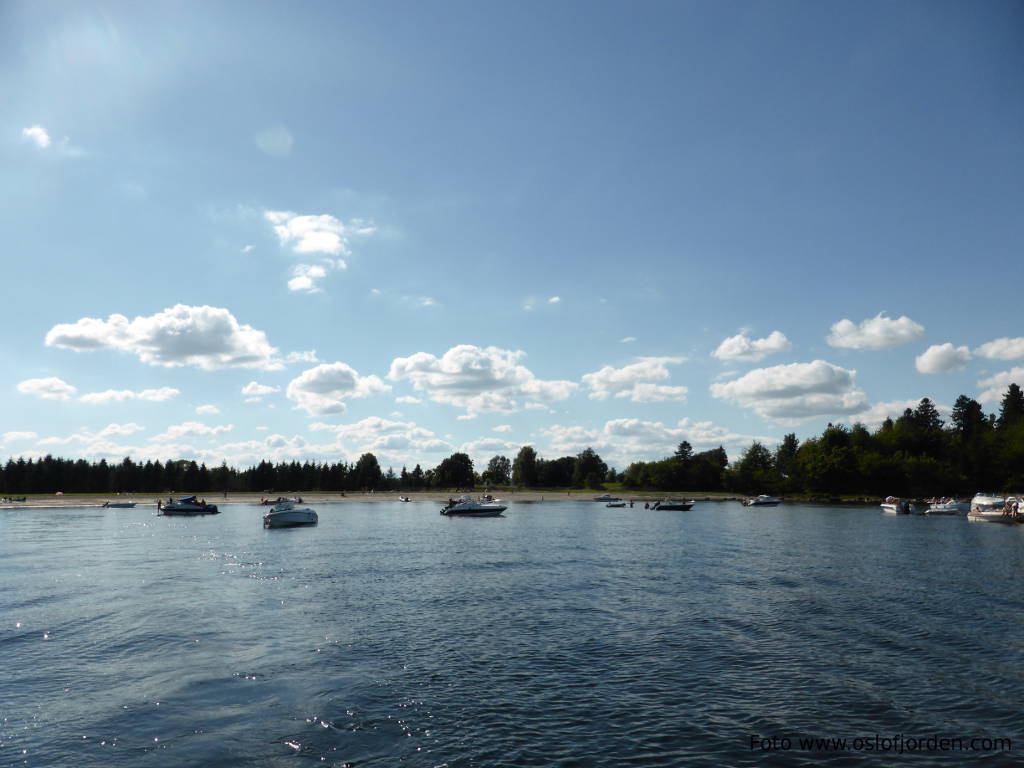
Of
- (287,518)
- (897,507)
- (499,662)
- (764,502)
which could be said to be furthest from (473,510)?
(499,662)

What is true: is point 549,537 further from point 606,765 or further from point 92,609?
point 606,765

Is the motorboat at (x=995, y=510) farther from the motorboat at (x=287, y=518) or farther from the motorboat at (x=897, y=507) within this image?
the motorboat at (x=287, y=518)

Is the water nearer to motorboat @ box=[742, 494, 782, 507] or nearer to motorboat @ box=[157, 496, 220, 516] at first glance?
motorboat @ box=[157, 496, 220, 516]

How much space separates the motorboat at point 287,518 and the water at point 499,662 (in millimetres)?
46194

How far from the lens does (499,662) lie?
76.5 ft

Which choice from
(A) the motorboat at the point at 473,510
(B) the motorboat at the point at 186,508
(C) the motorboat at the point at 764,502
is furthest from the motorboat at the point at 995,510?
(B) the motorboat at the point at 186,508

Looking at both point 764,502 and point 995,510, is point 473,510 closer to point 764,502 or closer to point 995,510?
A: point 764,502

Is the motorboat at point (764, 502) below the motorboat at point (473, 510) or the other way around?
below

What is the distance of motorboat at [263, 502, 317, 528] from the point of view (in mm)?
96875

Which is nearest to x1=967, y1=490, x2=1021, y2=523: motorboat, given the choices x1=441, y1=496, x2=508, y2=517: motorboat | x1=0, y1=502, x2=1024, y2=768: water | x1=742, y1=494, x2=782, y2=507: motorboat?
x1=742, y1=494, x2=782, y2=507: motorboat

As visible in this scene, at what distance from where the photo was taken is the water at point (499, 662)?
16297 millimetres

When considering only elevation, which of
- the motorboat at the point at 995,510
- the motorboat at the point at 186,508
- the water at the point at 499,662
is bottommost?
the motorboat at the point at 186,508

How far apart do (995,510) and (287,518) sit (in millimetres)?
119564

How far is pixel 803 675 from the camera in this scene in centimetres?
2208
